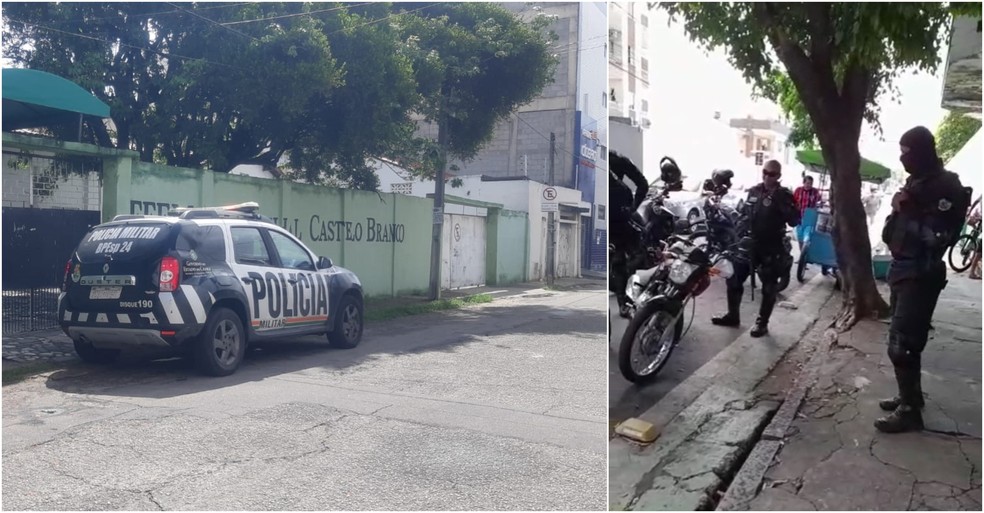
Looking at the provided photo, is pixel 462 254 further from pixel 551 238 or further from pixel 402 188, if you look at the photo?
pixel 551 238

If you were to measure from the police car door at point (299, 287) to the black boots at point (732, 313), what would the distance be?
2.06 meters

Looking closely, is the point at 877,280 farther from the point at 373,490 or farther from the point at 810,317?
the point at 373,490

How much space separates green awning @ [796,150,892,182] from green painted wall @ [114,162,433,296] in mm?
2318

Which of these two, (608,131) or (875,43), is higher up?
(875,43)

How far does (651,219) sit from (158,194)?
8.15ft

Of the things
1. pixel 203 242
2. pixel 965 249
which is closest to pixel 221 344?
pixel 203 242

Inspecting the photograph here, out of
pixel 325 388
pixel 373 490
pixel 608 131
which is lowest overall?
pixel 373 490

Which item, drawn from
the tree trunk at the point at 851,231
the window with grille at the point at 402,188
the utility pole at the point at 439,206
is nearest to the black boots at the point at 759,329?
the tree trunk at the point at 851,231

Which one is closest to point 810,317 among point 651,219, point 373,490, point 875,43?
point 651,219

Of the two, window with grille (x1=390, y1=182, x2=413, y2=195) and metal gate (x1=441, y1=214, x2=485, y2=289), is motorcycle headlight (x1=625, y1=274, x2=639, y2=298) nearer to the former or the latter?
metal gate (x1=441, y1=214, x2=485, y2=289)

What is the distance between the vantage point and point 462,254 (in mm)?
5023

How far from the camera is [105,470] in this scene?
109 inches

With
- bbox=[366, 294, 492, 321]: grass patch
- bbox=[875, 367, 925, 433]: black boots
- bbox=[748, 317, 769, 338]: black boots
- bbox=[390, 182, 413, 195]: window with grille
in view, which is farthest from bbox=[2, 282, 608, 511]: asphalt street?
bbox=[390, 182, 413, 195]: window with grille

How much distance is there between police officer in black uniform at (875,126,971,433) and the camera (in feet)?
8.16
